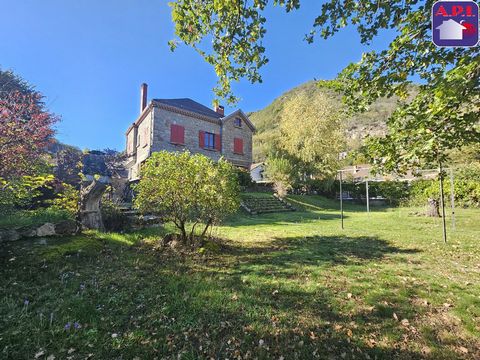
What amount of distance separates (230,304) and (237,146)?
20.5 m

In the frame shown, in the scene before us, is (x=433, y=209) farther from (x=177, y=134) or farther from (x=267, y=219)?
(x=177, y=134)

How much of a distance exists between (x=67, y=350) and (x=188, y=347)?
44.8 inches

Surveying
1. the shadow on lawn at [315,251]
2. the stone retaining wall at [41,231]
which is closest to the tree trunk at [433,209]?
the shadow on lawn at [315,251]

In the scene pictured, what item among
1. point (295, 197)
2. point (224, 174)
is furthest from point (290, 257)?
point (295, 197)

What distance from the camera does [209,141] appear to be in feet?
69.4

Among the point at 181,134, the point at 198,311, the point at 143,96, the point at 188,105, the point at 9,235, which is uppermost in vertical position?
the point at 143,96

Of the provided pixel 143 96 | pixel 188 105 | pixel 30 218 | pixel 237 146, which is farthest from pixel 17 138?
pixel 237 146

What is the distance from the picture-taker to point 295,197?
21156 mm

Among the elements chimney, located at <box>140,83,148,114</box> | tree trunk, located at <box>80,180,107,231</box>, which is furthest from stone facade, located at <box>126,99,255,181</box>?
tree trunk, located at <box>80,180,107,231</box>

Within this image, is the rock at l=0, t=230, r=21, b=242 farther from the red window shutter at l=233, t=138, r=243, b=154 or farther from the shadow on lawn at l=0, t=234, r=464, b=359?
the red window shutter at l=233, t=138, r=243, b=154

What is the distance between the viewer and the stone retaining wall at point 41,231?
173 inches

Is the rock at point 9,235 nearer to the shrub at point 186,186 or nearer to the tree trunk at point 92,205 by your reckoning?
the tree trunk at point 92,205

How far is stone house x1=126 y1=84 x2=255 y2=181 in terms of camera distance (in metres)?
17.9

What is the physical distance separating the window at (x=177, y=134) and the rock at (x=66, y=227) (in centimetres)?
1379
